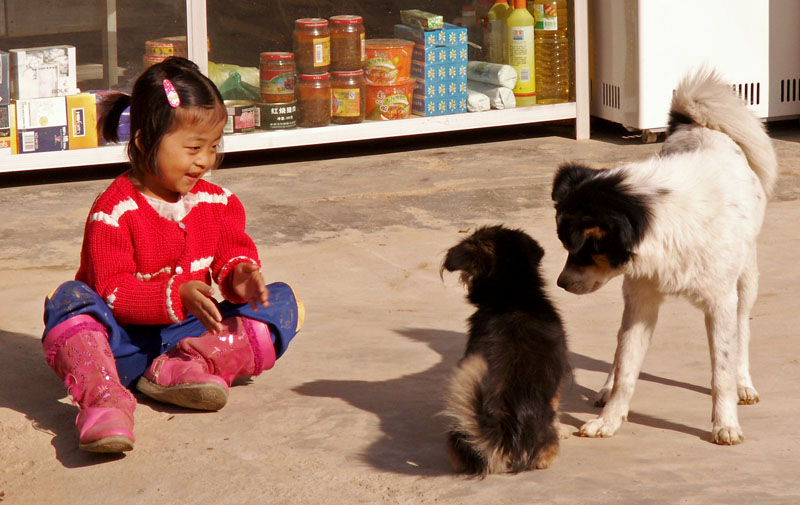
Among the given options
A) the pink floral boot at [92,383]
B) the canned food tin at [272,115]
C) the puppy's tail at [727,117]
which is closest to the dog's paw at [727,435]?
the puppy's tail at [727,117]

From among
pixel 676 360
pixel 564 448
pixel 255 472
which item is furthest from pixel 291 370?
pixel 676 360

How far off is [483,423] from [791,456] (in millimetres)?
958

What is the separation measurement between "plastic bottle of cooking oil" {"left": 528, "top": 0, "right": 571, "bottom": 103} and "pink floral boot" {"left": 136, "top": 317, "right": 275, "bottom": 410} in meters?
4.81

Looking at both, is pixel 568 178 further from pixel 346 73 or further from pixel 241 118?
pixel 346 73

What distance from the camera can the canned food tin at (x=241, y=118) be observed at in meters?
7.16

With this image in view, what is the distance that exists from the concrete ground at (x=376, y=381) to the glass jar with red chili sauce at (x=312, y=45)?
956 millimetres

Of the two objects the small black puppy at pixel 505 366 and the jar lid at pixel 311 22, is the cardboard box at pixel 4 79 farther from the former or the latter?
the small black puppy at pixel 505 366

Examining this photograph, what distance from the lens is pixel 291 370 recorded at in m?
3.93

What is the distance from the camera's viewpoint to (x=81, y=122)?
6723 millimetres

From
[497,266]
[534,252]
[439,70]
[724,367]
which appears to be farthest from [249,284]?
[439,70]

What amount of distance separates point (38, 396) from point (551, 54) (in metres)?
5.30

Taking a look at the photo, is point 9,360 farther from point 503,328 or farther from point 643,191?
point 643,191

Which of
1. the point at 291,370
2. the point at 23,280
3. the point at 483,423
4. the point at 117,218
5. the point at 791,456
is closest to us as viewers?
the point at 483,423

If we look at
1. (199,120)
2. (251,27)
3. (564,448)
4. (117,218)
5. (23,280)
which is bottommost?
(564,448)
